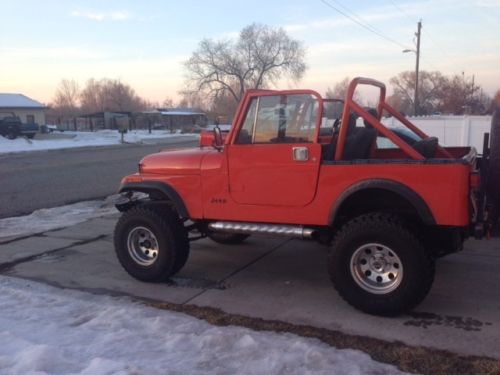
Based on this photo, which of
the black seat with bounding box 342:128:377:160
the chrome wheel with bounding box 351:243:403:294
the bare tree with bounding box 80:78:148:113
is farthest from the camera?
the bare tree with bounding box 80:78:148:113

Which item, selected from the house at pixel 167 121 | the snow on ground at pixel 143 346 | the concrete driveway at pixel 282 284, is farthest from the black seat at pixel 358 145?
the house at pixel 167 121

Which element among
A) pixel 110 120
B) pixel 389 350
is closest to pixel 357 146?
pixel 389 350

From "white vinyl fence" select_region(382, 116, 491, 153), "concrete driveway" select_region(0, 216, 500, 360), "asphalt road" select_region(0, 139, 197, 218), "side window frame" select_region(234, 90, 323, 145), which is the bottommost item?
"asphalt road" select_region(0, 139, 197, 218)

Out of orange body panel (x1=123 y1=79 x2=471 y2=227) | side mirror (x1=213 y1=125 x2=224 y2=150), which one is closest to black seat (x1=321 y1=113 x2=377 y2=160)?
orange body panel (x1=123 y1=79 x2=471 y2=227)

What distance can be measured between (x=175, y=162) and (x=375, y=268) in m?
2.43

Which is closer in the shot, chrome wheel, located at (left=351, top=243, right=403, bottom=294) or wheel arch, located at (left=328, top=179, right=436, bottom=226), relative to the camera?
wheel arch, located at (left=328, top=179, right=436, bottom=226)

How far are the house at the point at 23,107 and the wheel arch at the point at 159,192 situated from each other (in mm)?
62113

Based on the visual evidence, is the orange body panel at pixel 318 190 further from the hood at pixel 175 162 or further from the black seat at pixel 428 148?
the black seat at pixel 428 148

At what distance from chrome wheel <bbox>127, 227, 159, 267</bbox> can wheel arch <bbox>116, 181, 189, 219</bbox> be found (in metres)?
0.44

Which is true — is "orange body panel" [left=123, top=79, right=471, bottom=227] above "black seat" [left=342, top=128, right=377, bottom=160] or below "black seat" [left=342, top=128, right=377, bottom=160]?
below

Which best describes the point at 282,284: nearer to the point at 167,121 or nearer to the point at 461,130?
the point at 461,130

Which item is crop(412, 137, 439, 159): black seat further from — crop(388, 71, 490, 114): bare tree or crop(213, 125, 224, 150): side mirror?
crop(388, 71, 490, 114): bare tree

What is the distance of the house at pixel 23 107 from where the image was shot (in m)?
62.9

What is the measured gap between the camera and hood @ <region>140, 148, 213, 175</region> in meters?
5.68
